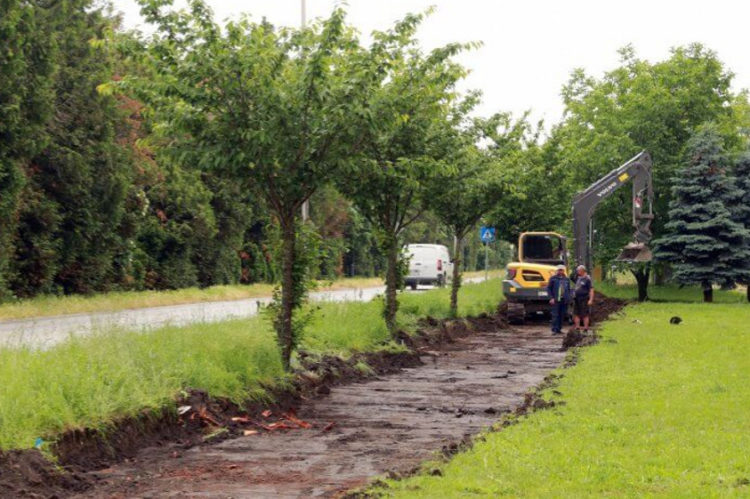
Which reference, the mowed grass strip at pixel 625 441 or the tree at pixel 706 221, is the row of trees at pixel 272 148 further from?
the mowed grass strip at pixel 625 441

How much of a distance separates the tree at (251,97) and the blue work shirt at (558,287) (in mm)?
12464

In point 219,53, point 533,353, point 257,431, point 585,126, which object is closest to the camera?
point 257,431

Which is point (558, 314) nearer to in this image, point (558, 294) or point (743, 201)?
point (558, 294)

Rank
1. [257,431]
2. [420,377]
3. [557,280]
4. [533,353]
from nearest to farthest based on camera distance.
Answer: [257,431] < [420,377] < [533,353] < [557,280]

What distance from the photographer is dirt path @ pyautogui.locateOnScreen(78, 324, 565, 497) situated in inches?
341

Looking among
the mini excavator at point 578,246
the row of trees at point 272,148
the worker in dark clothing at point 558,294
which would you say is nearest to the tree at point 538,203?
the row of trees at point 272,148

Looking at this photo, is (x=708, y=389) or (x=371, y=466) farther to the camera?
(x=708, y=389)

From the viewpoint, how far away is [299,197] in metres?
14.5

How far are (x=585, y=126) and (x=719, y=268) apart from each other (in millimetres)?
12440

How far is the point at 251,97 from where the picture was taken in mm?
13617

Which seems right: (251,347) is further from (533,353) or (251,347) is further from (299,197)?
(533,353)

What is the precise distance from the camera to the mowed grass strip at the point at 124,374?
368 inches

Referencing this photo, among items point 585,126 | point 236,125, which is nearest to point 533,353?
point 236,125

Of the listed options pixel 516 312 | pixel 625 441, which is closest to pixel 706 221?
pixel 516 312
